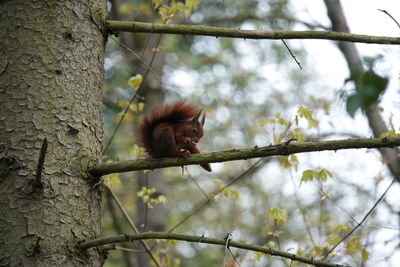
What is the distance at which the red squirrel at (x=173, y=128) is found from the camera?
301 cm

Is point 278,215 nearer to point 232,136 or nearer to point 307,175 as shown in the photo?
point 307,175

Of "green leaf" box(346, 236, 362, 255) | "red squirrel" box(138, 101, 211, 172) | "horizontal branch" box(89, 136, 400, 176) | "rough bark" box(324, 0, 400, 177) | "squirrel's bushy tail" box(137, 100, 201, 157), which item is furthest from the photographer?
"rough bark" box(324, 0, 400, 177)

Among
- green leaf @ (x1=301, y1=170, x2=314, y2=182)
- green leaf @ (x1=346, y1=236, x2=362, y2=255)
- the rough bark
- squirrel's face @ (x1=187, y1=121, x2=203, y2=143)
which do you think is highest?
the rough bark

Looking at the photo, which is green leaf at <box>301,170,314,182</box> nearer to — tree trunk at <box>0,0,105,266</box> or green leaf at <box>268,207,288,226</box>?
green leaf at <box>268,207,288,226</box>

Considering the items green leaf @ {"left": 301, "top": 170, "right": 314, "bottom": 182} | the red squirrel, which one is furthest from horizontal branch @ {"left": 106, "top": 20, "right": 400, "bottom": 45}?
green leaf @ {"left": 301, "top": 170, "right": 314, "bottom": 182}

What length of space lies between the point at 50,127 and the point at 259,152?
2.80 ft

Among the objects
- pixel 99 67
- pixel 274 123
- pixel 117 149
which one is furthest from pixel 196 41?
pixel 99 67

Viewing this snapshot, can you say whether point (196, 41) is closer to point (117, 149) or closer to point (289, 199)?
point (117, 149)

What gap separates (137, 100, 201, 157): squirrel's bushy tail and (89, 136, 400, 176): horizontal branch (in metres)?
0.80

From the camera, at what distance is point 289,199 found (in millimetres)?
9742

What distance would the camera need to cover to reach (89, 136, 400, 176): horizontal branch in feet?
6.85

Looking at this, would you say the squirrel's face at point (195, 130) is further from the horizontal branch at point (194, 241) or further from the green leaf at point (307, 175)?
the horizontal branch at point (194, 241)

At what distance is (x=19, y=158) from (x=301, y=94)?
7141mm

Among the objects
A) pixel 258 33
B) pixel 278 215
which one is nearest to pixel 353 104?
pixel 258 33
